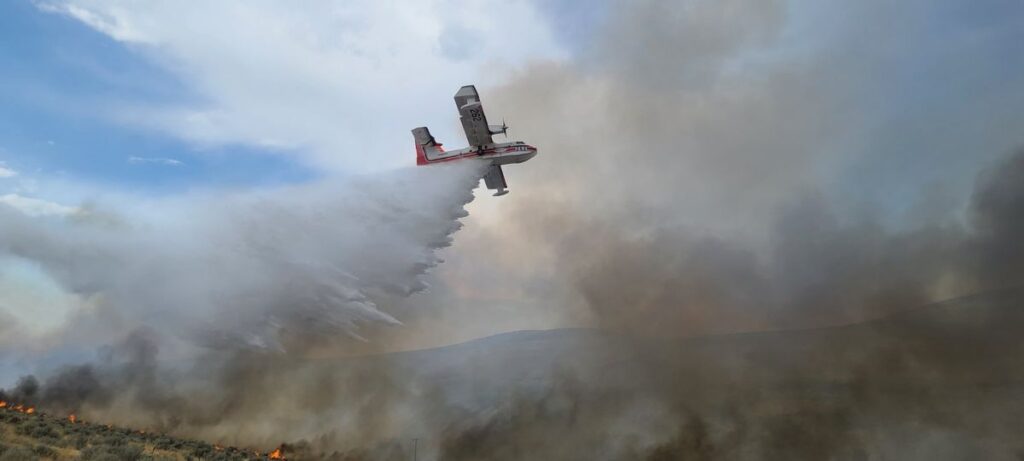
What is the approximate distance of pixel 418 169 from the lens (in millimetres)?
43375

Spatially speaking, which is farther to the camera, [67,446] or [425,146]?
[425,146]

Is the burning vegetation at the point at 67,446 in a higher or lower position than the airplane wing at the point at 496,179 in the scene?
lower

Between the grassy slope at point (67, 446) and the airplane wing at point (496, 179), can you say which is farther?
the airplane wing at point (496, 179)

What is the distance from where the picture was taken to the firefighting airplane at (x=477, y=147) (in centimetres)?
3847

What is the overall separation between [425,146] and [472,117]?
695 centimetres

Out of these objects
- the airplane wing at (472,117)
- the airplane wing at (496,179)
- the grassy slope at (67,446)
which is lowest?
the grassy slope at (67,446)

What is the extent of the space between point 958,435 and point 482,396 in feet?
200

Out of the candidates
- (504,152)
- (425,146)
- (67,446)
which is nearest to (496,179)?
(504,152)

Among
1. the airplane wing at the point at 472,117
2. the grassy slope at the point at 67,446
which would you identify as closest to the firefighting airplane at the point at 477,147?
the airplane wing at the point at 472,117

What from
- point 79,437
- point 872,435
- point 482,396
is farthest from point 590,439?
point 79,437

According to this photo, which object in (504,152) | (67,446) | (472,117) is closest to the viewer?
(67,446)

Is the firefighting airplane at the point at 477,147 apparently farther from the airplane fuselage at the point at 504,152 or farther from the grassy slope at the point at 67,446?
the grassy slope at the point at 67,446

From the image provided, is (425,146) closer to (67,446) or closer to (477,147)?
(477,147)

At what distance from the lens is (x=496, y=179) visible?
43125 mm
